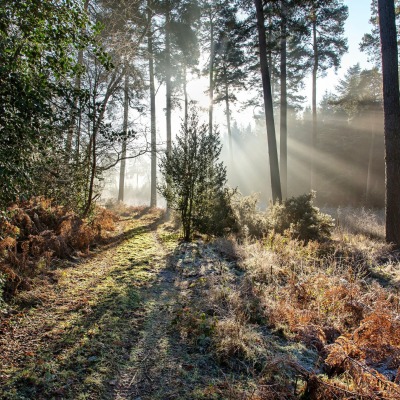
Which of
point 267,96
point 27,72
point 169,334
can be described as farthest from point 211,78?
point 169,334

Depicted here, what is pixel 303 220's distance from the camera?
822 centimetres

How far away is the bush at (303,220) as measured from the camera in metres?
8.16

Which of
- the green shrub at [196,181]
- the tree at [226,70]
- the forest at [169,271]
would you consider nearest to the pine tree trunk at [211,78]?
the tree at [226,70]

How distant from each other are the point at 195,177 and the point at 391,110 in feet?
18.7

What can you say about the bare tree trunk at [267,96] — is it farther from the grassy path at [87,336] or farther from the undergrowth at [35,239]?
the grassy path at [87,336]

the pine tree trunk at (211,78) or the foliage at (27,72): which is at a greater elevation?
the pine tree trunk at (211,78)

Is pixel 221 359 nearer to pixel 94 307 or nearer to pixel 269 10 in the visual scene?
pixel 94 307

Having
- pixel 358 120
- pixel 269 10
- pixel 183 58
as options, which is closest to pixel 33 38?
pixel 269 10

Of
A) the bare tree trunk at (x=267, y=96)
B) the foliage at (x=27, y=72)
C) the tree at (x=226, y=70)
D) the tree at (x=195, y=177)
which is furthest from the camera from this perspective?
the tree at (x=226, y=70)

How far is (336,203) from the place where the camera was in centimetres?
2344

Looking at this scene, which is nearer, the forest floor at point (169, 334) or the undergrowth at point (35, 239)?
the forest floor at point (169, 334)

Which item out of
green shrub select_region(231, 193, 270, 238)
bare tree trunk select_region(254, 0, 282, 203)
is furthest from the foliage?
bare tree trunk select_region(254, 0, 282, 203)

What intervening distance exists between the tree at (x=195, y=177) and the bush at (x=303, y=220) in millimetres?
1952

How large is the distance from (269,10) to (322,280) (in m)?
10.8
